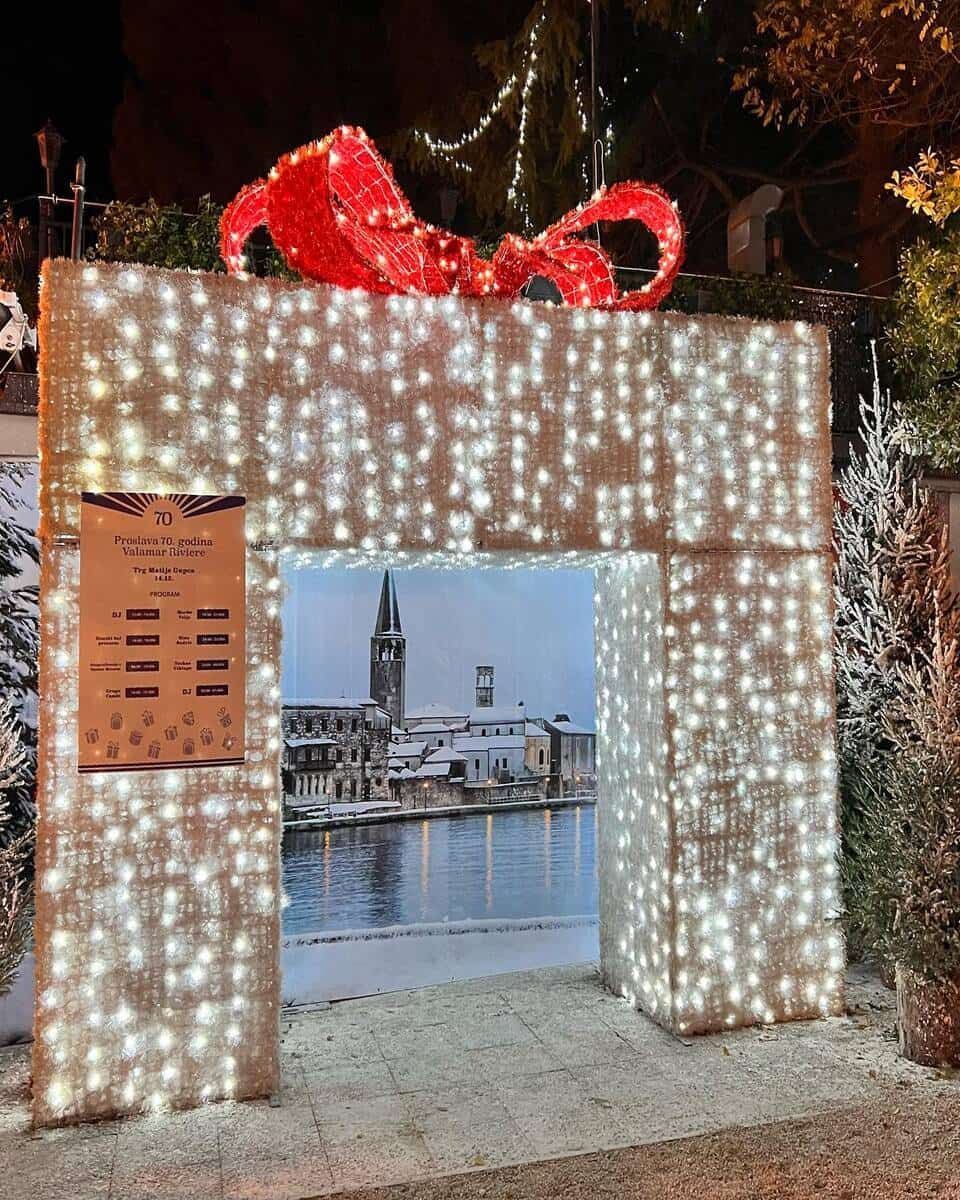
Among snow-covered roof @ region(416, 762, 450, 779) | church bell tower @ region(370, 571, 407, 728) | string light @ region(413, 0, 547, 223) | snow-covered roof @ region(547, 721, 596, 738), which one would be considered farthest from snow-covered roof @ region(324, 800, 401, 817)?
string light @ region(413, 0, 547, 223)

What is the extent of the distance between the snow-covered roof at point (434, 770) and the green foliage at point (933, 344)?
3768mm

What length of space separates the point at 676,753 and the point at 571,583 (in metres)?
1.78

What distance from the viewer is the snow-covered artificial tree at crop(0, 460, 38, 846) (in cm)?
518

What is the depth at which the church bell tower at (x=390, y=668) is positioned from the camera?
6.08 meters

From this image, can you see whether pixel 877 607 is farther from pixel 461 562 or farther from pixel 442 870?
pixel 442 870

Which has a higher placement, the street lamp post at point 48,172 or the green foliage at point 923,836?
the street lamp post at point 48,172

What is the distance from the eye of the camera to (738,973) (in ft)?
15.9

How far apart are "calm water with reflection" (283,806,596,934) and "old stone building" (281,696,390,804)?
262 millimetres

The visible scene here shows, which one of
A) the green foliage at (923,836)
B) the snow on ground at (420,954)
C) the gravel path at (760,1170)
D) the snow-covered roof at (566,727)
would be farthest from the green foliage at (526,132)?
the gravel path at (760,1170)

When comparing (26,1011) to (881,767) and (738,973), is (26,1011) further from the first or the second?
(881,767)

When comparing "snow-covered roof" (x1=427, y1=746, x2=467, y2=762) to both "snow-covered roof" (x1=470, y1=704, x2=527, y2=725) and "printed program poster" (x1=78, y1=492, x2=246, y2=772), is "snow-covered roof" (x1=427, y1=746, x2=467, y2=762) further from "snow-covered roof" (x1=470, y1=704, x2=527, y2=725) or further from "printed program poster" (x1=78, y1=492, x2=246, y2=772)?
"printed program poster" (x1=78, y1=492, x2=246, y2=772)

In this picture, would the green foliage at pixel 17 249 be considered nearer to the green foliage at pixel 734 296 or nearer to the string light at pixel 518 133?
the green foliage at pixel 734 296

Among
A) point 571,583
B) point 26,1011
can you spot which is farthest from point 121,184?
point 26,1011

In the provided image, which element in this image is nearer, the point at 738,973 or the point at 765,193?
the point at 738,973
